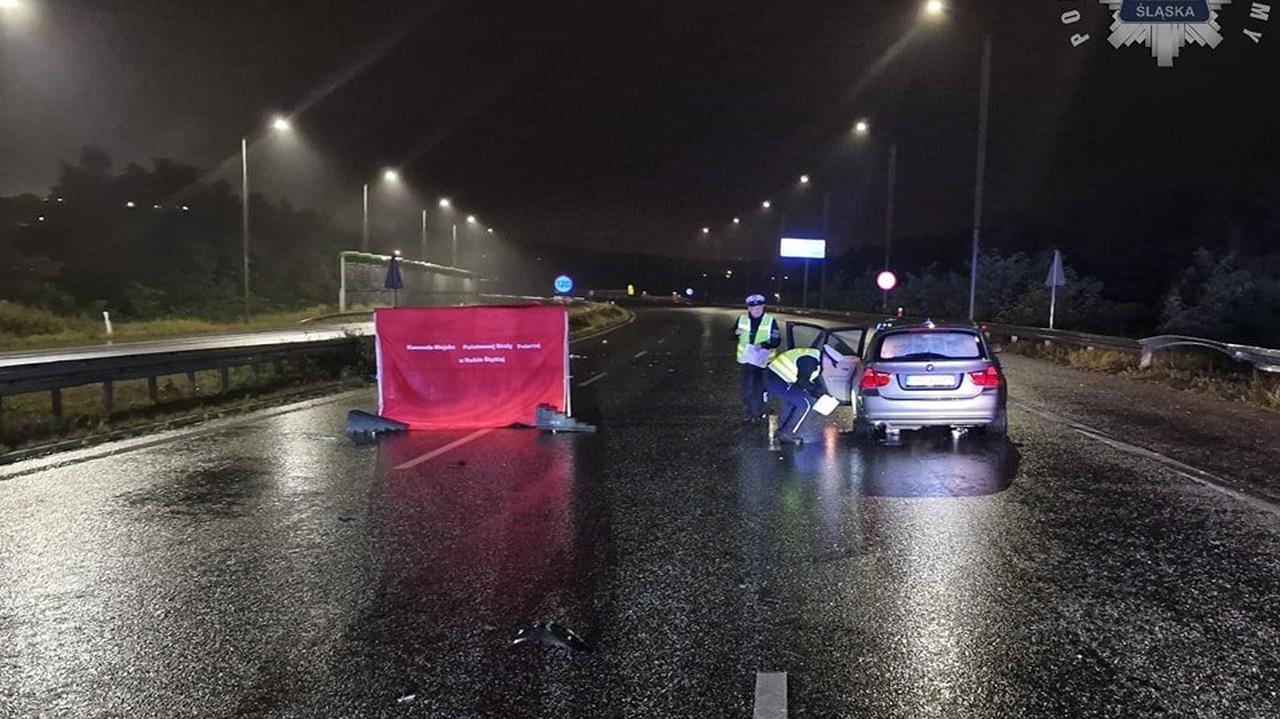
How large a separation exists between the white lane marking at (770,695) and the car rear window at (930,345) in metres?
7.15

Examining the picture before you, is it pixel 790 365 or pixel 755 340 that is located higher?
pixel 755 340

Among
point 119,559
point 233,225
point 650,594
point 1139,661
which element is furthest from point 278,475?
point 233,225

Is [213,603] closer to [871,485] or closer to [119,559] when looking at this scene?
[119,559]

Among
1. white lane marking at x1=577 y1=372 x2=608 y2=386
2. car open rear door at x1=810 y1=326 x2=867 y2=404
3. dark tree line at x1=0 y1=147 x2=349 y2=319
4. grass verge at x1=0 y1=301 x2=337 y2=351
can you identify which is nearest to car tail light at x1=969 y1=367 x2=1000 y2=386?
car open rear door at x1=810 y1=326 x2=867 y2=404

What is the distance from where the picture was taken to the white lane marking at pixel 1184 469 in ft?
27.0

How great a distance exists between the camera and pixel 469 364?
40.9 feet

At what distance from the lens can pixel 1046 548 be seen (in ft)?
21.8

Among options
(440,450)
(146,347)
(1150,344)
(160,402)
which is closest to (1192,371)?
(1150,344)

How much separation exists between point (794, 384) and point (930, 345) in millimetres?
1629

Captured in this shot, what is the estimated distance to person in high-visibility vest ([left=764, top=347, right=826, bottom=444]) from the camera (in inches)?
446

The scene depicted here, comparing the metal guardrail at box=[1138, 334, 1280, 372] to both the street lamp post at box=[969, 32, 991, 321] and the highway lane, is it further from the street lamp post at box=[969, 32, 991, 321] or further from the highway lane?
the highway lane

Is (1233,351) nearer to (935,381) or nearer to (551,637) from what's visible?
(935,381)

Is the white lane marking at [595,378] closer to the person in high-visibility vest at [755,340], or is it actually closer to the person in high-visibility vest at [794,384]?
the person in high-visibility vest at [755,340]

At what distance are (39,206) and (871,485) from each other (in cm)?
6554
